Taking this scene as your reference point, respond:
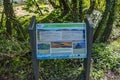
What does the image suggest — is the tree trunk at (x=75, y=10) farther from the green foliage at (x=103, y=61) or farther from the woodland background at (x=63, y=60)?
the green foliage at (x=103, y=61)

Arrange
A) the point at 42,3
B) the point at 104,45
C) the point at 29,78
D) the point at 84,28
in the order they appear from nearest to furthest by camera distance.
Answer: the point at 84,28, the point at 29,78, the point at 104,45, the point at 42,3

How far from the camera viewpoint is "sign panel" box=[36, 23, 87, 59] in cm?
393

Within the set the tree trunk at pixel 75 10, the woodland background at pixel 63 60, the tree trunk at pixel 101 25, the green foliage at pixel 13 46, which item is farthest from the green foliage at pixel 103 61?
the green foliage at pixel 13 46

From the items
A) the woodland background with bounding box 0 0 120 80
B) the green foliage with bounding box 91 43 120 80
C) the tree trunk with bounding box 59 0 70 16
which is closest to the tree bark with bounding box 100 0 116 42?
the woodland background with bounding box 0 0 120 80

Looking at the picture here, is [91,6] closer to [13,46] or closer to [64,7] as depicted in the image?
[64,7]

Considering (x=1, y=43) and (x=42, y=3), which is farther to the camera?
(x=42, y=3)

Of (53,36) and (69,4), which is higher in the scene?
(69,4)

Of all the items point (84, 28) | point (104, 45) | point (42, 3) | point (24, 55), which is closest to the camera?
point (84, 28)

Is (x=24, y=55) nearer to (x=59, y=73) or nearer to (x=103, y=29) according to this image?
(x=59, y=73)

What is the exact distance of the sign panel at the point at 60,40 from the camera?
393 centimetres

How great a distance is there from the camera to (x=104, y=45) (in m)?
5.20

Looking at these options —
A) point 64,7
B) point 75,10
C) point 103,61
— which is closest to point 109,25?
point 75,10

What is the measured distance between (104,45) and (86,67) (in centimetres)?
118

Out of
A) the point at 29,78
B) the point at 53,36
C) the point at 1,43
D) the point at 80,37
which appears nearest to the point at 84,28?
the point at 80,37
